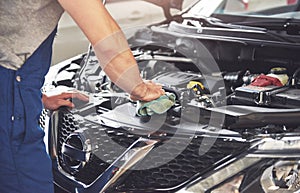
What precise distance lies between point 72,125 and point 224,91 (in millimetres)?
657

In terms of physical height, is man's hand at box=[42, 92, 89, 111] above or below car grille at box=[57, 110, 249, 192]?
above

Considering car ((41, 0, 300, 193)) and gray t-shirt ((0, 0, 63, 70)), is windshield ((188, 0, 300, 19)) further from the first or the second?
gray t-shirt ((0, 0, 63, 70))

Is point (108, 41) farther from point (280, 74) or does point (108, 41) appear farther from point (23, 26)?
point (280, 74)

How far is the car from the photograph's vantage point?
61.9 inches

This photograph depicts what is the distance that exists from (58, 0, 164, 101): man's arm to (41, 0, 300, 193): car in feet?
0.84

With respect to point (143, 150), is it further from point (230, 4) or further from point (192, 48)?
point (230, 4)

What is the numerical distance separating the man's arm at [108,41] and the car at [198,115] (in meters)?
0.26

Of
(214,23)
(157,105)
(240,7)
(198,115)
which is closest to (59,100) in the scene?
(157,105)

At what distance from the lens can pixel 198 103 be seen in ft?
6.11

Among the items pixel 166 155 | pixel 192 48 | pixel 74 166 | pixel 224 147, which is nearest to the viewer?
pixel 224 147

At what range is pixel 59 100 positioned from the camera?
201cm

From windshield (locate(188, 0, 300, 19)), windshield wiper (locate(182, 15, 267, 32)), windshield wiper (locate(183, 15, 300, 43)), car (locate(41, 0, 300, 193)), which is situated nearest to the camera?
car (locate(41, 0, 300, 193))

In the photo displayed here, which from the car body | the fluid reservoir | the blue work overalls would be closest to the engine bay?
the fluid reservoir

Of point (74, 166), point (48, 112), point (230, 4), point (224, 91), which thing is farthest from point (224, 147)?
point (230, 4)
